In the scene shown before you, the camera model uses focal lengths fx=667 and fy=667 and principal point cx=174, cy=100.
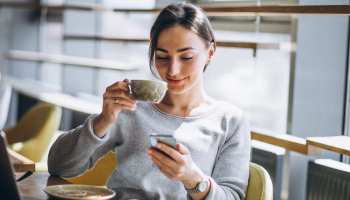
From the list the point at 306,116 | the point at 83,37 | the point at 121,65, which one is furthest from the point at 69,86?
the point at 306,116

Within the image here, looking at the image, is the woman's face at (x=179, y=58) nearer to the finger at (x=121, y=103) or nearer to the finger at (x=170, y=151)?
the finger at (x=121, y=103)

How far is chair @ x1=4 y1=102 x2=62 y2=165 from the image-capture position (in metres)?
4.26

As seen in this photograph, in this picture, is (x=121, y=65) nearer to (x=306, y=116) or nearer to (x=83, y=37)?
(x=83, y=37)

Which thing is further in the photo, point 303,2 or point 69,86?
point 69,86

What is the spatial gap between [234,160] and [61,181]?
56 centimetres

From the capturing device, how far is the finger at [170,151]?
1638 millimetres

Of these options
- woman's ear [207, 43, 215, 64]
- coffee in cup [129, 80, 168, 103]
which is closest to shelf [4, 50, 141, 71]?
woman's ear [207, 43, 215, 64]

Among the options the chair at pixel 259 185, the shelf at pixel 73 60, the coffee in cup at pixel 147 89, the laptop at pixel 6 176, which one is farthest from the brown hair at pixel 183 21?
the shelf at pixel 73 60

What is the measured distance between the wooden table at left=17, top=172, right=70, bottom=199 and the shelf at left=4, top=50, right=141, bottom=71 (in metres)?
2.94

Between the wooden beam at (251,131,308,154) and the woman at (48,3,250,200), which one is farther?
the wooden beam at (251,131,308,154)

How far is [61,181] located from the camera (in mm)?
2127

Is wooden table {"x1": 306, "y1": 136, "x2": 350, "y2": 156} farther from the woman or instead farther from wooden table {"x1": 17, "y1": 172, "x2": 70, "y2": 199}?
wooden table {"x1": 17, "y1": 172, "x2": 70, "y2": 199}

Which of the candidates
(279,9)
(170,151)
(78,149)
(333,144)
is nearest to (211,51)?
(78,149)

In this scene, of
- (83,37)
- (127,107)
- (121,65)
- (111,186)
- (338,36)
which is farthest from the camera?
(83,37)
